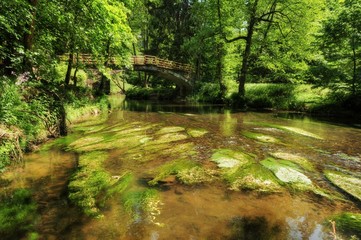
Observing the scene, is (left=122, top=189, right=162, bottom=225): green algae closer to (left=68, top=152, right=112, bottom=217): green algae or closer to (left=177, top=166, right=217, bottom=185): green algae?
(left=68, top=152, right=112, bottom=217): green algae

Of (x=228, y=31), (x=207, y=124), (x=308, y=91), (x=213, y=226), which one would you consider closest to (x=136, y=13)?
(x=228, y=31)

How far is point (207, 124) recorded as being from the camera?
12703 millimetres

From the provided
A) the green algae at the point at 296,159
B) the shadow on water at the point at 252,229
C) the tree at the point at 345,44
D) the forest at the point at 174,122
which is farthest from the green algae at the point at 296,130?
the shadow on water at the point at 252,229

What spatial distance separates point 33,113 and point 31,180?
8.68 ft

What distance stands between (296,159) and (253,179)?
2.11 metres

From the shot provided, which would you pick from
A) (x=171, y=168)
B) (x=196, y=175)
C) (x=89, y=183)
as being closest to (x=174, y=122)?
(x=171, y=168)

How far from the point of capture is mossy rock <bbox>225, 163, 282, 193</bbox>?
5274 millimetres

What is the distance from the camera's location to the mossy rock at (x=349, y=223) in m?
3.76

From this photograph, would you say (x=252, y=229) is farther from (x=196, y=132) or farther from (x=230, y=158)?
(x=196, y=132)

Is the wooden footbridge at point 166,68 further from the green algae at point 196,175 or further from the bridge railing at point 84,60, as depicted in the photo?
the green algae at point 196,175

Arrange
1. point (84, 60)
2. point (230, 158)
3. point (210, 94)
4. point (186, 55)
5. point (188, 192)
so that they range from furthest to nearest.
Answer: point (186, 55)
point (210, 94)
point (84, 60)
point (230, 158)
point (188, 192)

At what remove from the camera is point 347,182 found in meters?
5.62

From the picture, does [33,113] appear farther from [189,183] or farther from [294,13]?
[294,13]

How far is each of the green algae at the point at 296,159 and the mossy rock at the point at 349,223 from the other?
7.15ft
